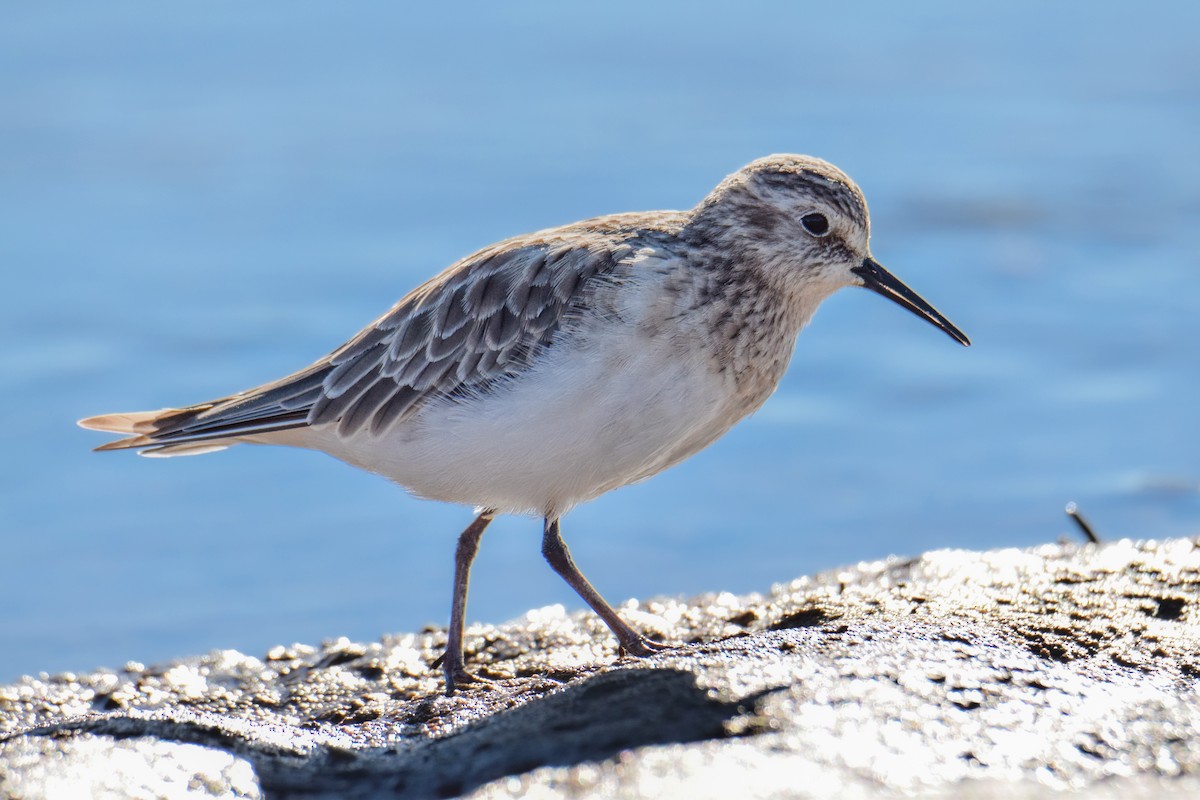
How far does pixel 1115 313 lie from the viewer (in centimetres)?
1037

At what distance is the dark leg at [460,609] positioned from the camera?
226 inches

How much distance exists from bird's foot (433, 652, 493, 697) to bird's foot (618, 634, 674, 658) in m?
0.55

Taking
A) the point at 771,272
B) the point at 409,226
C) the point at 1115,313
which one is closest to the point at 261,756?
the point at 771,272

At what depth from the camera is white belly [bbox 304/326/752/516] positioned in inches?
212

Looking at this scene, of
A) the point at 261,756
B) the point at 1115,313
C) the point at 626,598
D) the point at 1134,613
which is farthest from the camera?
the point at 1115,313

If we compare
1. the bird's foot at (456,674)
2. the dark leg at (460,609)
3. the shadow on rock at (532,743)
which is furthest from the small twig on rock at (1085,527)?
the shadow on rock at (532,743)

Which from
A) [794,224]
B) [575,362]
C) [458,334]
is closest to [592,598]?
[575,362]

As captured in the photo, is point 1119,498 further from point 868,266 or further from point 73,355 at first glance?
point 73,355

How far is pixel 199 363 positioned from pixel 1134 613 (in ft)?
20.7

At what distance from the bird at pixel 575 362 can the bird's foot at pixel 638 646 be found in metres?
0.01

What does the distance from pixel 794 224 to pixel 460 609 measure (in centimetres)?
201

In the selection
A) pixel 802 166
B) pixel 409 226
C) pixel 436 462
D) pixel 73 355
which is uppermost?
pixel 409 226

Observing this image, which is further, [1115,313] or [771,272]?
[1115,313]

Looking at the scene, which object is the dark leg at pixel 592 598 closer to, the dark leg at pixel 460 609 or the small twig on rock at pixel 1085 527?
the dark leg at pixel 460 609
